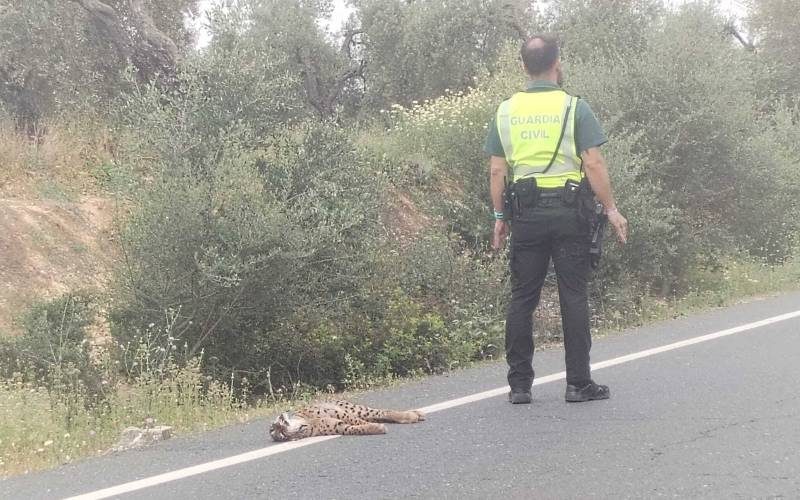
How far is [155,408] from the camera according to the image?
539cm

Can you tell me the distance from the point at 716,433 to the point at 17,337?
19.5 feet

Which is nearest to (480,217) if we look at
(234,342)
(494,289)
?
(494,289)

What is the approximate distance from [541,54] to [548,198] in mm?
938

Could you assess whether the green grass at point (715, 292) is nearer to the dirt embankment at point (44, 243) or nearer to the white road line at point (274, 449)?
the white road line at point (274, 449)

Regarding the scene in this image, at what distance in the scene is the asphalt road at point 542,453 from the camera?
3.58m

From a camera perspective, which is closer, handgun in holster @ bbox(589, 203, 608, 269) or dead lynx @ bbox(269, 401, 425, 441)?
dead lynx @ bbox(269, 401, 425, 441)

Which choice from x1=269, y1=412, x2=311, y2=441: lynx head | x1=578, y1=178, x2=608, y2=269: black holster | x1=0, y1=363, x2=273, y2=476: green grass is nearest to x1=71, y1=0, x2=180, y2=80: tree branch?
x1=0, y1=363, x2=273, y2=476: green grass

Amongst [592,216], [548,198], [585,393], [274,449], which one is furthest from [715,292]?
[274,449]

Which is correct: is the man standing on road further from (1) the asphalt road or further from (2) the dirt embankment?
(2) the dirt embankment

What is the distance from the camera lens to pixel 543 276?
5.07m

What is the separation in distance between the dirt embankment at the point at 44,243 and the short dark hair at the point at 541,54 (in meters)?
5.49

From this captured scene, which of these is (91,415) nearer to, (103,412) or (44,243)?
(103,412)

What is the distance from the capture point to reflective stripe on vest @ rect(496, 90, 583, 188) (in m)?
4.79

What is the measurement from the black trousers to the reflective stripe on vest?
234 millimetres
